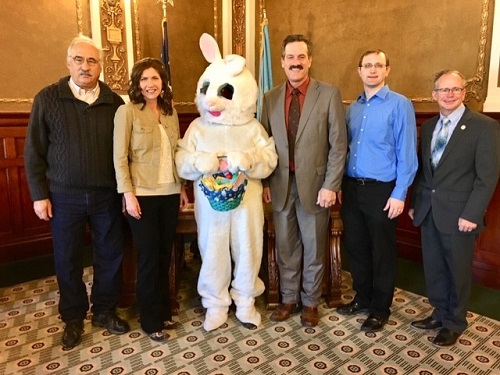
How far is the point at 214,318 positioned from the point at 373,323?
2.99ft

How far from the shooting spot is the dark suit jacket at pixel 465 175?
2076mm

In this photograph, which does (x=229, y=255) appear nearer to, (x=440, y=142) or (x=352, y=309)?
(x=352, y=309)

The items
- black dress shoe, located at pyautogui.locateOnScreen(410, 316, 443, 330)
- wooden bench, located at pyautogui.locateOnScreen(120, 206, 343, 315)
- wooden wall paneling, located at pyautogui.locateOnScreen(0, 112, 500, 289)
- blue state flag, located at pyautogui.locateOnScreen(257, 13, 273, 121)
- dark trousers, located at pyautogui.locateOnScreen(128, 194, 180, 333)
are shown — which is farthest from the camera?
blue state flag, located at pyautogui.locateOnScreen(257, 13, 273, 121)

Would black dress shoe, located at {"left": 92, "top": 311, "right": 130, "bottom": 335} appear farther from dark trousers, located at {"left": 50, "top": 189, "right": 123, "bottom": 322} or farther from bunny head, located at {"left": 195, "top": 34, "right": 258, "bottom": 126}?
bunny head, located at {"left": 195, "top": 34, "right": 258, "bottom": 126}

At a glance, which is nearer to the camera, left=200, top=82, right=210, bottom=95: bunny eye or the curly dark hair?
A: the curly dark hair

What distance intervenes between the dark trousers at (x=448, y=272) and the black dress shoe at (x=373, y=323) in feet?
0.96

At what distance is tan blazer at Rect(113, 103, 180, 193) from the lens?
2100 mm

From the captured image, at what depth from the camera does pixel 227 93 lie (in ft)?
7.55

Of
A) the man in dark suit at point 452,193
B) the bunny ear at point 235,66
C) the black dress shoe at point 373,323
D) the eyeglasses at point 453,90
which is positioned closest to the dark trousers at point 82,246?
the bunny ear at point 235,66

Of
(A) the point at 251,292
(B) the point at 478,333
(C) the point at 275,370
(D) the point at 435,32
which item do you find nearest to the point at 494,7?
(D) the point at 435,32

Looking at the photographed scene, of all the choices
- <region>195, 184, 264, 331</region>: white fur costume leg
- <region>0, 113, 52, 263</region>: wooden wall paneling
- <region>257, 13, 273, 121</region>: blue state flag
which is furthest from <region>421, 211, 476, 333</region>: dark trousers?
<region>0, 113, 52, 263</region>: wooden wall paneling

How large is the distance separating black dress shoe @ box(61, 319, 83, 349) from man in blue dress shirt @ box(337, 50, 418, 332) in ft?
5.19

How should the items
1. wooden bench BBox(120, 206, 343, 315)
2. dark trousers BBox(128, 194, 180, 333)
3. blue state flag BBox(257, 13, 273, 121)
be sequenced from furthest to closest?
blue state flag BBox(257, 13, 273, 121)
wooden bench BBox(120, 206, 343, 315)
dark trousers BBox(128, 194, 180, 333)

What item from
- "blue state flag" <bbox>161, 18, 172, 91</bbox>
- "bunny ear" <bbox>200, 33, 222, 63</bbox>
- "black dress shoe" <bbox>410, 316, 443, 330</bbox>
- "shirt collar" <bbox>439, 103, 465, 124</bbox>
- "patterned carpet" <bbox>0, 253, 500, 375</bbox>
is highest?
"blue state flag" <bbox>161, 18, 172, 91</bbox>
